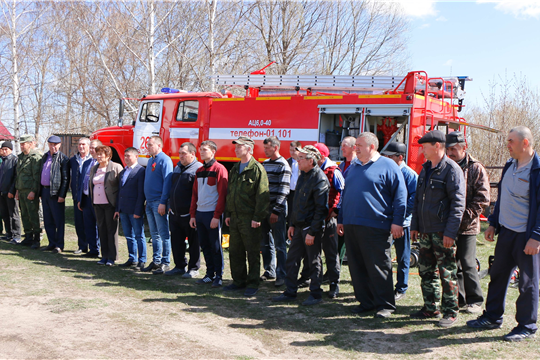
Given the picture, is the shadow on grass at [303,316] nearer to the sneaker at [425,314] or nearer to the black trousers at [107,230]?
the sneaker at [425,314]

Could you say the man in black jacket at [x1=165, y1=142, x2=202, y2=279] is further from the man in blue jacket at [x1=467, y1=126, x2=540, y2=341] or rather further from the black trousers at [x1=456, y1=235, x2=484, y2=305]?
the man in blue jacket at [x1=467, y1=126, x2=540, y2=341]

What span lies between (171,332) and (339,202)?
2556 mm

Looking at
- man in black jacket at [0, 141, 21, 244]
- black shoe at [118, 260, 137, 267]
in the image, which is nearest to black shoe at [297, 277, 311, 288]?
black shoe at [118, 260, 137, 267]

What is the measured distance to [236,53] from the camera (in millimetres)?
21125

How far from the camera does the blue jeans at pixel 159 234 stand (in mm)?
7230

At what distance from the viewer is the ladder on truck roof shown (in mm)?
9641

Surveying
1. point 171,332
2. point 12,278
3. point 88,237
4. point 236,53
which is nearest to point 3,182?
point 88,237

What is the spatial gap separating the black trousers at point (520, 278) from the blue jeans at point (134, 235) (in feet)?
16.4

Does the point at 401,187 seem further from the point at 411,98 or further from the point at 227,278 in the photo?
the point at 411,98

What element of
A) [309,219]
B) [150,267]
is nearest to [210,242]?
[150,267]

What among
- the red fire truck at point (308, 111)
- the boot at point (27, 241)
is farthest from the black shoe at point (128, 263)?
the red fire truck at point (308, 111)

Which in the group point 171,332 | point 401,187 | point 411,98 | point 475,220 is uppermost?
point 411,98

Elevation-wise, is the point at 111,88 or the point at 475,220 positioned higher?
the point at 111,88

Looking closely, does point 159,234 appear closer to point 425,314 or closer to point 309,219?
point 309,219
